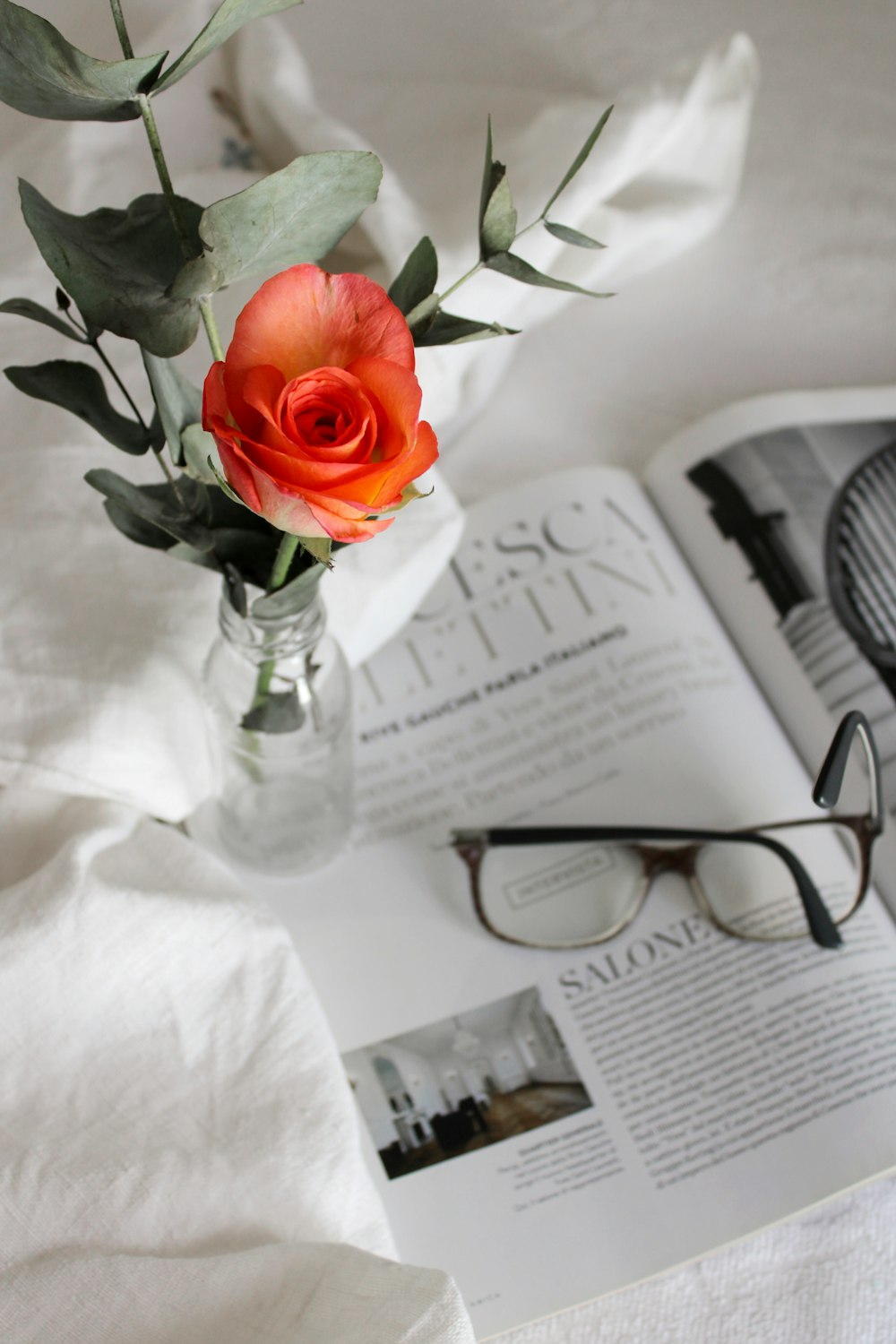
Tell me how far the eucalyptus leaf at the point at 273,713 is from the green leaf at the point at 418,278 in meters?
0.13

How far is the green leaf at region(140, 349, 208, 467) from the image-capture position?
0.26 metres

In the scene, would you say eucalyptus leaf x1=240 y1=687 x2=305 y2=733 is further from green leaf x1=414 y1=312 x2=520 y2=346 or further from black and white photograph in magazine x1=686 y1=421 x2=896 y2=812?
black and white photograph in magazine x1=686 y1=421 x2=896 y2=812

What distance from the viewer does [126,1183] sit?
0.34 meters

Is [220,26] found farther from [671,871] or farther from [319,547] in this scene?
[671,871]

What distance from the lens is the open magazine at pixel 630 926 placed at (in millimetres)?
389

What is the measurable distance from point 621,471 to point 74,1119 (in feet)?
1.16

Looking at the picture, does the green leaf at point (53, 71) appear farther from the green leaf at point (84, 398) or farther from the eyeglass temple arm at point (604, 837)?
the eyeglass temple arm at point (604, 837)

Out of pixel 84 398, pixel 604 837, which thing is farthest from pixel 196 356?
pixel 604 837

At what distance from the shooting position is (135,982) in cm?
36

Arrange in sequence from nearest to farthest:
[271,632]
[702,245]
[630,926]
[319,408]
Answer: [319,408]
[271,632]
[630,926]
[702,245]

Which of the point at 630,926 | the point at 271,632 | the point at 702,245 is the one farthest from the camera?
the point at 702,245

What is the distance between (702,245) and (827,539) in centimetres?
19

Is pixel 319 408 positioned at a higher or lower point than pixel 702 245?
lower

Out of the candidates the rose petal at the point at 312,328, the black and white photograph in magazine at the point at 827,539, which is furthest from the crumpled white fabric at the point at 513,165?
the rose petal at the point at 312,328
